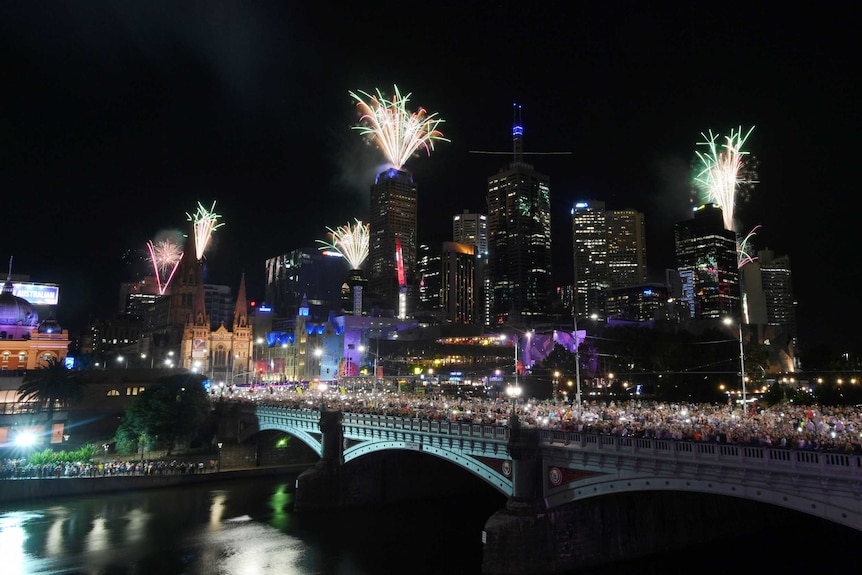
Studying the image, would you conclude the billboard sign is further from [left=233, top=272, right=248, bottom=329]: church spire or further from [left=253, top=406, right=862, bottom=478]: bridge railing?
[left=253, top=406, right=862, bottom=478]: bridge railing

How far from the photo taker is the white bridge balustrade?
2464 centimetres

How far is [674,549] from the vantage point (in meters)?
42.4

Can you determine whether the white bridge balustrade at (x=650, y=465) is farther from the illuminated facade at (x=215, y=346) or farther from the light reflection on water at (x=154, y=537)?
the illuminated facade at (x=215, y=346)

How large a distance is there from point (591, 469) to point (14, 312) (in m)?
127

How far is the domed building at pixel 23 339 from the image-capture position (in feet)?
388

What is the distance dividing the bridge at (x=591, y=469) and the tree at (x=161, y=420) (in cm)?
3680

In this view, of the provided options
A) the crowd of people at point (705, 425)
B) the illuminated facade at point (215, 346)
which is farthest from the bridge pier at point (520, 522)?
the illuminated facade at point (215, 346)

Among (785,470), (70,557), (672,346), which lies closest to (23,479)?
(70,557)

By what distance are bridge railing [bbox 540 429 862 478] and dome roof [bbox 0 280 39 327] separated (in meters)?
124

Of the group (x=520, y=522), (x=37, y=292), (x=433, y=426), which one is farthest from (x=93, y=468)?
(x=37, y=292)

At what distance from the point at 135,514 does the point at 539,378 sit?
76.8 m

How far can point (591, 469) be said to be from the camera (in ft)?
112

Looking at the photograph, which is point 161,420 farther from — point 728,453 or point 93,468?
point 728,453

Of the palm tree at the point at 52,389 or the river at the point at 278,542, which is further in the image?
the palm tree at the point at 52,389
